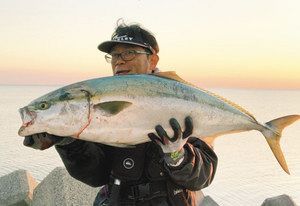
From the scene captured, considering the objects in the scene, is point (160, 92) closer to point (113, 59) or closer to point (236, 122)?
point (236, 122)

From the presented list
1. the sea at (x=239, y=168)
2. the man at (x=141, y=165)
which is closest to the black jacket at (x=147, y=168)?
the man at (x=141, y=165)

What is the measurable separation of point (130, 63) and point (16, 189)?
23.3 ft

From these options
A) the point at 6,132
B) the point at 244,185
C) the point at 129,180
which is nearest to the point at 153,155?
the point at 129,180

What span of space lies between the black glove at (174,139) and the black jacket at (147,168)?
0.56 ft

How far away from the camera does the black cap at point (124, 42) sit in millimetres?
5100

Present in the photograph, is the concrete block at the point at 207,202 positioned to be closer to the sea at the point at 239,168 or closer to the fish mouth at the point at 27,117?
the sea at the point at 239,168

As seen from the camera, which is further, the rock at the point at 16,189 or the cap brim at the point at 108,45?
the rock at the point at 16,189

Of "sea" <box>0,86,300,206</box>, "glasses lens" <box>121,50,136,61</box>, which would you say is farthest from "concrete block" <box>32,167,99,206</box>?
"sea" <box>0,86,300,206</box>

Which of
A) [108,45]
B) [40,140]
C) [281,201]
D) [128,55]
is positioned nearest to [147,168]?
[40,140]

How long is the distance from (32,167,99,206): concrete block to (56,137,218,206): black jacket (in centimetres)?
480

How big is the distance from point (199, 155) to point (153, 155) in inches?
20.5

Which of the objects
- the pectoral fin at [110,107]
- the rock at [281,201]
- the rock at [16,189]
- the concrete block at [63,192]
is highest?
the pectoral fin at [110,107]

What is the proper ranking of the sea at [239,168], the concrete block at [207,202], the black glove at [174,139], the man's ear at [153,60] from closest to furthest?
the black glove at [174,139] < the man's ear at [153,60] < the concrete block at [207,202] < the sea at [239,168]

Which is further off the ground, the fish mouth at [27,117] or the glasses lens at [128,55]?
the glasses lens at [128,55]
